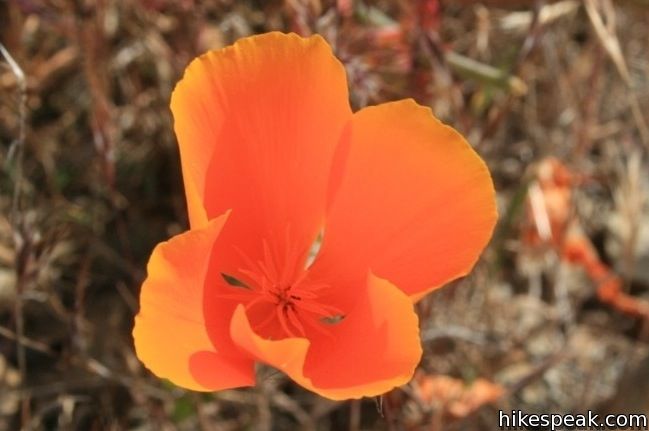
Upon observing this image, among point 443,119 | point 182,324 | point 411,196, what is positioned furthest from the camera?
point 443,119

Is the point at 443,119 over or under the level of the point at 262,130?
under

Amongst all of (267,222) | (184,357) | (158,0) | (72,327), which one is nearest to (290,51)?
(267,222)

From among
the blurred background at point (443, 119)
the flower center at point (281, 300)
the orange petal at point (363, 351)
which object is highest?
the orange petal at point (363, 351)

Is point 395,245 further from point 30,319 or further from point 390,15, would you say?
point 390,15

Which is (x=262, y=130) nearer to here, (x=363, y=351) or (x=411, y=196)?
(x=411, y=196)

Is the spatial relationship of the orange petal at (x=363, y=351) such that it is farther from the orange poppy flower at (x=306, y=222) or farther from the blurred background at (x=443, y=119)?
the blurred background at (x=443, y=119)

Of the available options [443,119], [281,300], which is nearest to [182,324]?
[281,300]

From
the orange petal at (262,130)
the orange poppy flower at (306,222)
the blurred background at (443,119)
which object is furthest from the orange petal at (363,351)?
the blurred background at (443,119)
